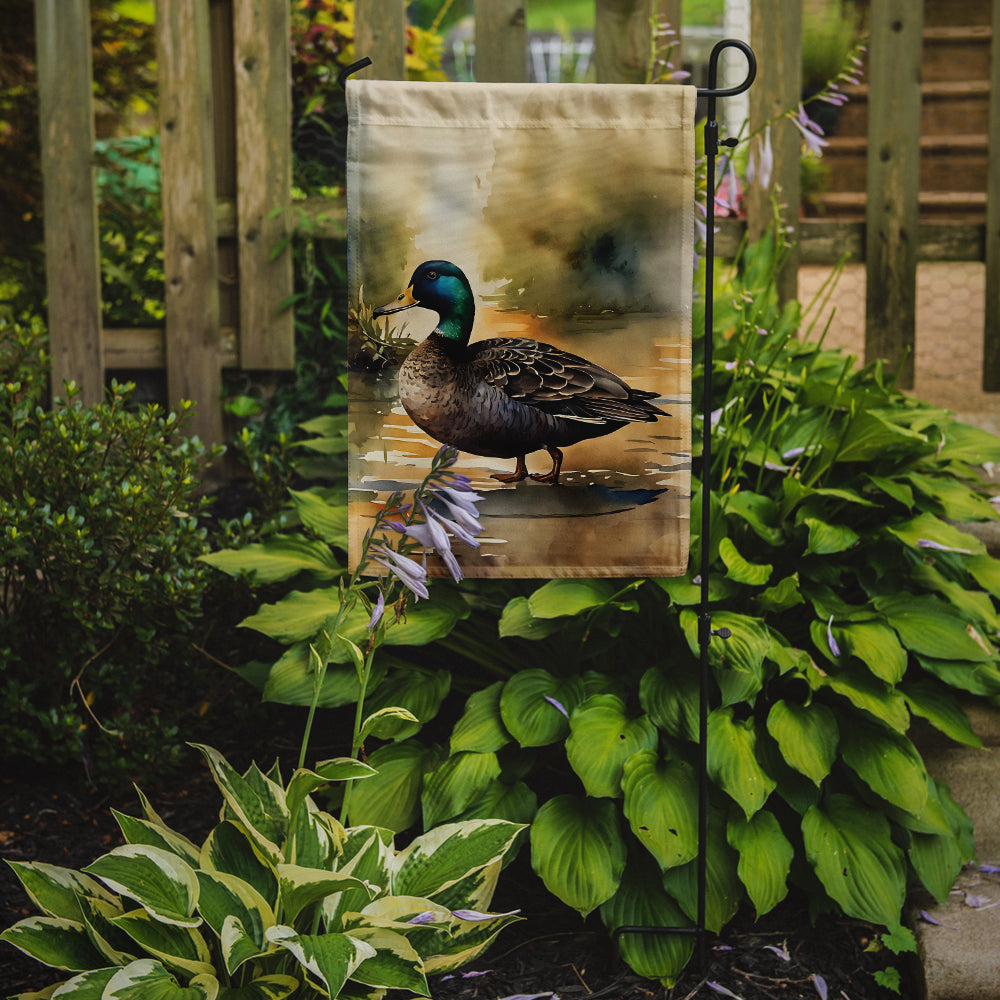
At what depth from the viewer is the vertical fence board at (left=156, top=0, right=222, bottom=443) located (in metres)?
3.24

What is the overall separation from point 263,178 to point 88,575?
1.57m

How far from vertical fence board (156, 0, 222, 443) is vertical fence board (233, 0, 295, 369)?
0.32 feet

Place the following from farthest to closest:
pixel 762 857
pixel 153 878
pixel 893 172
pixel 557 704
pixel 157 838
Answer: pixel 893 172
pixel 557 704
pixel 762 857
pixel 157 838
pixel 153 878

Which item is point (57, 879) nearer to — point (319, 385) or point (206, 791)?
point (206, 791)

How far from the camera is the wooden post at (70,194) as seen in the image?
3.24 meters

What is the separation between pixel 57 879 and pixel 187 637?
93 centimetres

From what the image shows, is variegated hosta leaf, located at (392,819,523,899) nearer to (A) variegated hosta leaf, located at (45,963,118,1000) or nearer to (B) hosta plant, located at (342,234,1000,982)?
(B) hosta plant, located at (342,234,1000,982)

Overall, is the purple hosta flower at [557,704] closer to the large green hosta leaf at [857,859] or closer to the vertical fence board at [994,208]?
the large green hosta leaf at [857,859]

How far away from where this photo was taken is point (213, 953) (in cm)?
168

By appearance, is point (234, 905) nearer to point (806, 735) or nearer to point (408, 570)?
point (408, 570)

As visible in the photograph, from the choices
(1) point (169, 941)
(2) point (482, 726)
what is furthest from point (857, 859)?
(1) point (169, 941)

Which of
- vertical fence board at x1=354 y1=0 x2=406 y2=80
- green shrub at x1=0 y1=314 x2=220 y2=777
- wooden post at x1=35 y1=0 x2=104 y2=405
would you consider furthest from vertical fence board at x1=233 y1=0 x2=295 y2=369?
green shrub at x1=0 y1=314 x2=220 y2=777

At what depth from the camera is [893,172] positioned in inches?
134

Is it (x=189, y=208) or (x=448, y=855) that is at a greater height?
(x=189, y=208)
